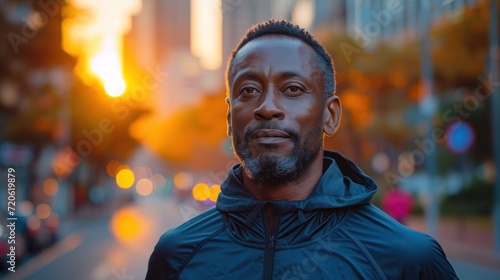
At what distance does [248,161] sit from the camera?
8.41 ft

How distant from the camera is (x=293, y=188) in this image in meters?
2.62

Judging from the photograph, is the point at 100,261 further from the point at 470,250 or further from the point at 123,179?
the point at 123,179

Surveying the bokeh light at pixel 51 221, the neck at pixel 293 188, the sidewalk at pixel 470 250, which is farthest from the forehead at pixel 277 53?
the bokeh light at pixel 51 221

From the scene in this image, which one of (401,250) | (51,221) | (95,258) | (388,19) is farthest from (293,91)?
(388,19)

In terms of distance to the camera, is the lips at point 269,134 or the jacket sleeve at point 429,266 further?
the lips at point 269,134

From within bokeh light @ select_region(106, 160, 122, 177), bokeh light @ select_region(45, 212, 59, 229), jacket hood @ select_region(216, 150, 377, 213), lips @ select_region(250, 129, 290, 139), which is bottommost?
bokeh light @ select_region(45, 212, 59, 229)

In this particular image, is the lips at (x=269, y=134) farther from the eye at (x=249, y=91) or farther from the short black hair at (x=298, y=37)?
the short black hair at (x=298, y=37)

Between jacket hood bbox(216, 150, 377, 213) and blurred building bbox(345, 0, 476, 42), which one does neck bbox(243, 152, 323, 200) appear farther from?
blurred building bbox(345, 0, 476, 42)

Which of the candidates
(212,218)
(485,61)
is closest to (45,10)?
(485,61)

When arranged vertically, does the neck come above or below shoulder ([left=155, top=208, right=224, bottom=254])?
above

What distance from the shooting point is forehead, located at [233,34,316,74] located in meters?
2.59

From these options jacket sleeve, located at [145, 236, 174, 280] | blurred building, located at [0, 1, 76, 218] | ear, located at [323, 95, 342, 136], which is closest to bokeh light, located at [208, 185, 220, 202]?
blurred building, located at [0, 1, 76, 218]

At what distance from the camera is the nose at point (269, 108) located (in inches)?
99.8

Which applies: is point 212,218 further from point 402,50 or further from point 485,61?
point 402,50
